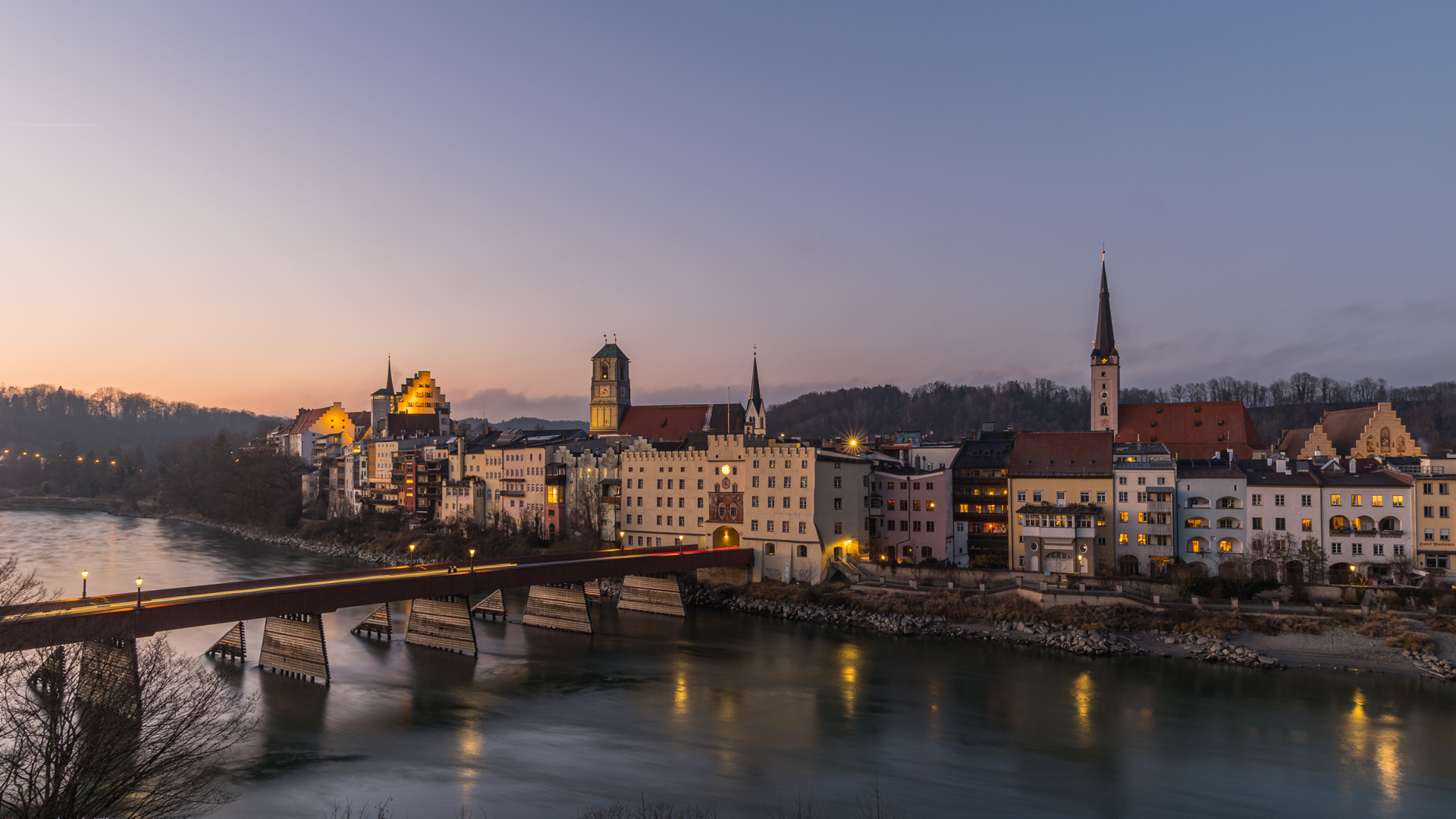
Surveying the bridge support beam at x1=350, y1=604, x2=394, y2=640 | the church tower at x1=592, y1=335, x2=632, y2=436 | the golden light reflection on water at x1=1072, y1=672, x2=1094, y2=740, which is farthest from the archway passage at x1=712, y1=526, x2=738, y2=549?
the church tower at x1=592, y1=335, x2=632, y2=436

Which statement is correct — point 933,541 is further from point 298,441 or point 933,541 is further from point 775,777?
point 298,441

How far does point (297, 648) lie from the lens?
26.0m

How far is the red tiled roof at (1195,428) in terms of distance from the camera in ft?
163

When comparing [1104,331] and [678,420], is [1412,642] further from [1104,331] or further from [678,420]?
[678,420]

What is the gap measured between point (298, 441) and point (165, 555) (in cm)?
5058

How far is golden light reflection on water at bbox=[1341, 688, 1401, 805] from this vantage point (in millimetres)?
18672

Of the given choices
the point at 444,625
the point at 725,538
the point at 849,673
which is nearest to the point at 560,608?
the point at 444,625

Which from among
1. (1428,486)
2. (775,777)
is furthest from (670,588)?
(1428,486)

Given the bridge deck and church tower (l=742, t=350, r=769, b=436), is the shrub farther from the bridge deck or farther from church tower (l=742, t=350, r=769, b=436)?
church tower (l=742, t=350, r=769, b=436)

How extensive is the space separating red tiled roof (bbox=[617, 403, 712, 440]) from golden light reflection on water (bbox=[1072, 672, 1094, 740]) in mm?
45542

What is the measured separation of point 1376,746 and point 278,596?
27270 millimetres

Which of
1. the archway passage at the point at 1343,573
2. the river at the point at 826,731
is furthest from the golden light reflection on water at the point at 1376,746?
the archway passage at the point at 1343,573

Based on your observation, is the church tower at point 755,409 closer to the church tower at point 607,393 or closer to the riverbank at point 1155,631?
the church tower at point 607,393

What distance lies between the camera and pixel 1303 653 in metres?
28.5
